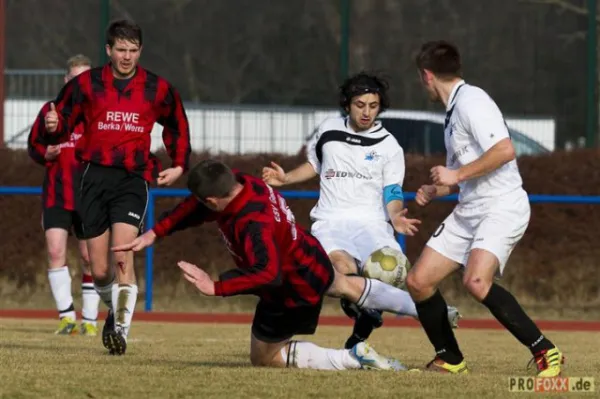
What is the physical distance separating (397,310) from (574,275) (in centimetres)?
747

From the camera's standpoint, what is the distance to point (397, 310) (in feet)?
30.5

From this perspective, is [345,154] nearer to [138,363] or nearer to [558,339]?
[138,363]

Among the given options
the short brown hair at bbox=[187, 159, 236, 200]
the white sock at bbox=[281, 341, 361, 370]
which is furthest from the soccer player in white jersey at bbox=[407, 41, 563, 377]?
the short brown hair at bbox=[187, 159, 236, 200]

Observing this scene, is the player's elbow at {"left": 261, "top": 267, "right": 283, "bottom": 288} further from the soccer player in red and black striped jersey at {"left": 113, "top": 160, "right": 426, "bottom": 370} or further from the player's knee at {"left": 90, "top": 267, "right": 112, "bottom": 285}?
the player's knee at {"left": 90, "top": 267, "right": 112, "bottom": 285}

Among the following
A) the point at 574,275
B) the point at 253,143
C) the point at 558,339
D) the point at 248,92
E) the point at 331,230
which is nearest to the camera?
the point at 331,230

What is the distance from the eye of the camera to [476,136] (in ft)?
28.0

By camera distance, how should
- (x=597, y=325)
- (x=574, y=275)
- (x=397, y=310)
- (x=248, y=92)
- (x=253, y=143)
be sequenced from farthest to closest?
(x=248, y=92), (x=253, y=143), (x=574, y=275), (x=597, y=325), (x=397, y=310)

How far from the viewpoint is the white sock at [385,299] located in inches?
362

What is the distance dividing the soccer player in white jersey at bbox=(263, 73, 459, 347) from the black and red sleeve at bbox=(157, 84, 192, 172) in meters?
0.66

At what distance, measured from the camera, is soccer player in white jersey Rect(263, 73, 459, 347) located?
10195 millimetres

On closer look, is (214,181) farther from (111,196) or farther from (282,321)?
(111,196)

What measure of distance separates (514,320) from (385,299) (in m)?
0.91

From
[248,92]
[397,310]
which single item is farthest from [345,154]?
[248,92]

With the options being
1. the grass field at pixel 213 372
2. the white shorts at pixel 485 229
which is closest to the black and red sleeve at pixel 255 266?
the grass field at pixel 213 372
